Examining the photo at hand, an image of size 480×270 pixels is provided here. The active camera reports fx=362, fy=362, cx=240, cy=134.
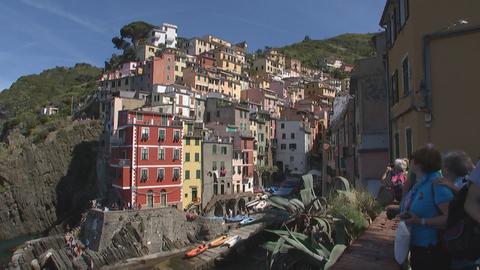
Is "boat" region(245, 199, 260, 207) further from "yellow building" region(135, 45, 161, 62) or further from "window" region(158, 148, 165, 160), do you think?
"yellow building" region(135, 45, 161, 62)

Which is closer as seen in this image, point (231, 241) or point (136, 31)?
point (231, 241)

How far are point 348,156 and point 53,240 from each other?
29.3m

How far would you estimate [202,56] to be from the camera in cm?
8819

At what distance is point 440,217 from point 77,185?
2356 inches

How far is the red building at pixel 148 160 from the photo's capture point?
4034 cm

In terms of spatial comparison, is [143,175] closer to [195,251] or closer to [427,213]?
[195,251]

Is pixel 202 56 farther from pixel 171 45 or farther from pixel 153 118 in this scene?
pixel 153 118

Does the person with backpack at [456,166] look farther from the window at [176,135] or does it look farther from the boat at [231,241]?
the window at [176,135]

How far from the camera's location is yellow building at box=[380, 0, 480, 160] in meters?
9.35

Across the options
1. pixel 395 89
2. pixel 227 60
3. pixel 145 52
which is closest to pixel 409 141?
pixel 395 89

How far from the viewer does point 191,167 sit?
1855 inches

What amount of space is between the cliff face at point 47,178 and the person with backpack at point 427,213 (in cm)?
5401

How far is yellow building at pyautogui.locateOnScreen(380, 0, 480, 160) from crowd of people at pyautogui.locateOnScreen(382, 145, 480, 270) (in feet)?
19.2

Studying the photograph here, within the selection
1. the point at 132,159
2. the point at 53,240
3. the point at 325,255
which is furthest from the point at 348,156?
the point at 53,240
